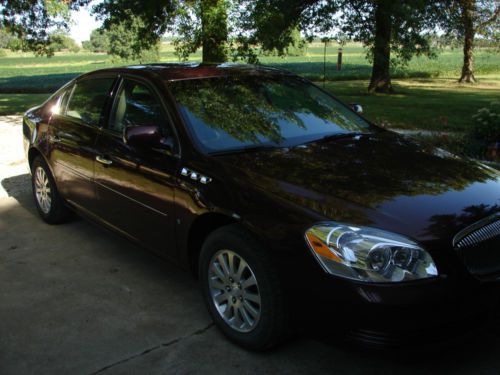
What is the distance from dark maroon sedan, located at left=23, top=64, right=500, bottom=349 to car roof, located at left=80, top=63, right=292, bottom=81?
2 centimetres

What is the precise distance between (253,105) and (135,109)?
2.96 feet

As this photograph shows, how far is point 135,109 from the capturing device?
4156 millimetres

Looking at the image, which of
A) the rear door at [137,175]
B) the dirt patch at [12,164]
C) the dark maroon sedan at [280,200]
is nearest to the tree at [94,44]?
the dirt patch at [12,164]

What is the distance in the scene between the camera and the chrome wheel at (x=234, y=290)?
3047 millimetres

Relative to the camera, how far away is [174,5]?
13.7 metres

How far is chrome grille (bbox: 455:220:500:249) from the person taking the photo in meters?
2.68

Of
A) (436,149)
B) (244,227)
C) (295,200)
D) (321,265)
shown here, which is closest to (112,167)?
(244,227)

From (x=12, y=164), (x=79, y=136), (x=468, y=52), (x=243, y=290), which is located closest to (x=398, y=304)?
(x=243, y=290)

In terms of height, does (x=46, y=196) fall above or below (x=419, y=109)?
below

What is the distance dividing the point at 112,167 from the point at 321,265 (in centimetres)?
206

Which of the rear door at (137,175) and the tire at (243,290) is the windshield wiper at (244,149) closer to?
the rear door at (137,175)

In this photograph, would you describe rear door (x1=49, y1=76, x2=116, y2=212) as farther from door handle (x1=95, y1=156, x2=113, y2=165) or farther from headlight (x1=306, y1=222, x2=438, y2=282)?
headlight (x1=306, y1=222, x2=438, y2=282)

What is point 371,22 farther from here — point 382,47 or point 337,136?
point 337,136

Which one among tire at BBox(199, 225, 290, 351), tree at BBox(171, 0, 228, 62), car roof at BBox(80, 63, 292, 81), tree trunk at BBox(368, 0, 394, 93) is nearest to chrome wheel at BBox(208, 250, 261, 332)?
tire at BBox(199, 225, 290, 351)
